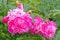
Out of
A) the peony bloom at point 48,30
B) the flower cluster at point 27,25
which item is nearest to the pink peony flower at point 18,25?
the flower cluster at point 27,25

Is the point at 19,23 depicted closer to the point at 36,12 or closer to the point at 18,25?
the point at 18,25

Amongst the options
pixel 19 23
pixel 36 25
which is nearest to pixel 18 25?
pixel 19 23

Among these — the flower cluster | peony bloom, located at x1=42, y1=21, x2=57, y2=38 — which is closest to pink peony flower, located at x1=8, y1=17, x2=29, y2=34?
the flower cluster

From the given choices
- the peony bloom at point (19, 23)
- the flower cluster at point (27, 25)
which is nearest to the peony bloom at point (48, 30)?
the flower cluster at point (27, 25)

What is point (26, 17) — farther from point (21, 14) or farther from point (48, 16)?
point (48, 16)

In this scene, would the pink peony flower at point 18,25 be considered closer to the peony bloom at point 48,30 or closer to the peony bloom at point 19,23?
the peony bloom at point 19,23

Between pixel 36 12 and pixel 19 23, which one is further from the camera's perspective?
pixel 36 12

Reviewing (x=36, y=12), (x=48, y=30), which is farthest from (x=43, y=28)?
(x=36, y=12)

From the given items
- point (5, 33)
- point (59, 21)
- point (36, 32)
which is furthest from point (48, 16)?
point (5, 33)
